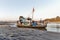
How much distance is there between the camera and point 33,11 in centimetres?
4272

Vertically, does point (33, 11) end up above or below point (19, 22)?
above

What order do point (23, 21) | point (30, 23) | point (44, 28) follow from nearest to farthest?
point (44, 28), point (30, 23), point (23, 21)

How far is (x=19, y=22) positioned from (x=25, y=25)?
284 cm

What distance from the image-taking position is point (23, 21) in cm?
4038

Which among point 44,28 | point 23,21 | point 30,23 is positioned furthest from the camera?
point 23,21

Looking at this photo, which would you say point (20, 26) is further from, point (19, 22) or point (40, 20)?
point (40, 20)

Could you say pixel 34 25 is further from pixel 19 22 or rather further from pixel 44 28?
pixel 19 22

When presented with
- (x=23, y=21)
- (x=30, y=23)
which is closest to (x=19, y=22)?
(x=23, y=21)

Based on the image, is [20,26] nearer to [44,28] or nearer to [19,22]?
[19,22]

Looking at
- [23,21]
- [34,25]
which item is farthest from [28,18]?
[34,25]

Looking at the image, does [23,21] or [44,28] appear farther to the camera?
[23,21]

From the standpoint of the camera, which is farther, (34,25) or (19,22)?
(19,22)

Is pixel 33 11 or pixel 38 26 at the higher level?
pixel 33 11

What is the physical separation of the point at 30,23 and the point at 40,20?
4.51 metres
